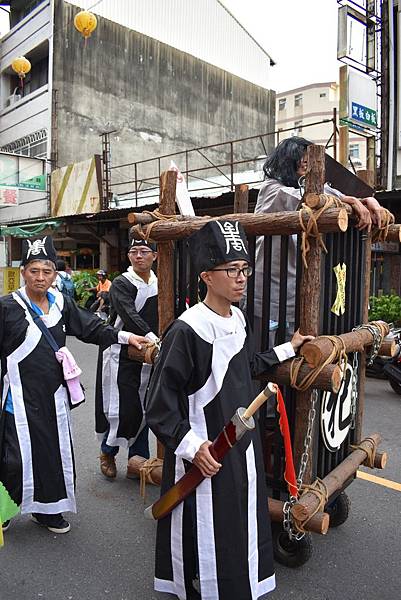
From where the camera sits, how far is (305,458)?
2539 mm

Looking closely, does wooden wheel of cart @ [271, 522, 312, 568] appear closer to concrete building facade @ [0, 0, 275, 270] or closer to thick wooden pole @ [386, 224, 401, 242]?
thick wooden pole @ [386, 224, 401, 242]

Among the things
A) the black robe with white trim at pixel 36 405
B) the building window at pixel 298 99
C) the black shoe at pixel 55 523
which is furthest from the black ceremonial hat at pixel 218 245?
the building window at pixel 298 99

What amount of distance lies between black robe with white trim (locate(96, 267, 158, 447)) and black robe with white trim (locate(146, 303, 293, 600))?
1.73 metres

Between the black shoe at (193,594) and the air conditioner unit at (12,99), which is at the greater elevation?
the air conditioner unit at (12,99)

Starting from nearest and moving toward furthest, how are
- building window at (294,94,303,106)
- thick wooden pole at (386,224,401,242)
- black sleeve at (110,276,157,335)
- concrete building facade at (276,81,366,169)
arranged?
1. thick wooden pole at (386,224,401,242)
2. black sleeve at (110,276,157,335)
3. concrete building facade at (276,81,366,169)
4. building window at (294,94,303,106)

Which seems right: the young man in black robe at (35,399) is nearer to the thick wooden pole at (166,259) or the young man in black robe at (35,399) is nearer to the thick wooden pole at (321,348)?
the thick wooden pole at (166,259)

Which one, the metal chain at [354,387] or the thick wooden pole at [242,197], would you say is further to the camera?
the thick wooden pole at [242,197]

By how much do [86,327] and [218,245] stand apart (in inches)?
67.4

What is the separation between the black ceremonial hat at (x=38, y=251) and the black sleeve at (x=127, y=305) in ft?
2.74

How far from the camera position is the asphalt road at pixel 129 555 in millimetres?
2697

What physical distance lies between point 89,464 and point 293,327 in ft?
7.97

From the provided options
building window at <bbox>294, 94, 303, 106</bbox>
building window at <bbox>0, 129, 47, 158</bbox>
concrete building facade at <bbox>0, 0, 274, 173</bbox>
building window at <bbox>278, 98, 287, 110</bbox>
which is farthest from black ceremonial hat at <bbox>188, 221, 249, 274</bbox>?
building window at <bbox>278, 98, 287, 110</bbox>

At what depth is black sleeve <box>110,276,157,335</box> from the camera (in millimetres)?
3971

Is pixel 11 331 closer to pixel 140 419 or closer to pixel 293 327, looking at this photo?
pixel 140 419
